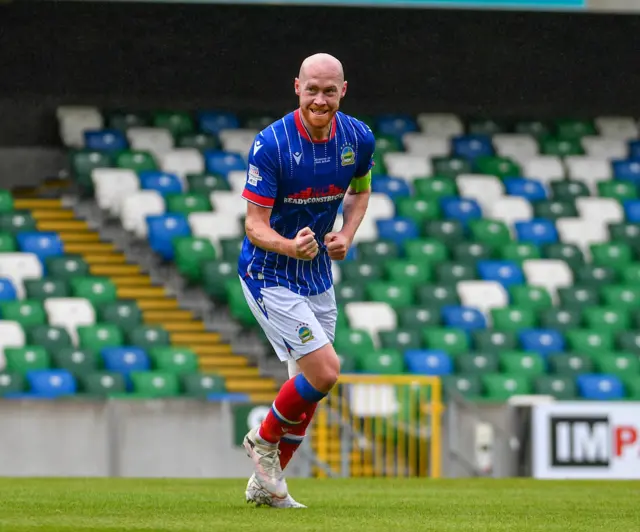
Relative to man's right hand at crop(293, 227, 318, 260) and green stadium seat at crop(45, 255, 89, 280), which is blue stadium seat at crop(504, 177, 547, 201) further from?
man's right hand at crop(293, 227, 318, 260)

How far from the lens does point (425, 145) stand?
22.5m

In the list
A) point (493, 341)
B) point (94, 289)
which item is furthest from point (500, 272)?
point (94, 289)

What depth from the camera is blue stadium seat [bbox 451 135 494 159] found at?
22625 millimetres

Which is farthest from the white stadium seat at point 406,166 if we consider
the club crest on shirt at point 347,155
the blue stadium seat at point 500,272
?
the club crest on shirt at point 347,155

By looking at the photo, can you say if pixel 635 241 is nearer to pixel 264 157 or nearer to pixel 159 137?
pixel 159 137

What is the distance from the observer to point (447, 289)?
18781mm

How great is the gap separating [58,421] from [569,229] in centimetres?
942

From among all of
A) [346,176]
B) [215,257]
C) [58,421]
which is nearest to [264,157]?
[346,176]

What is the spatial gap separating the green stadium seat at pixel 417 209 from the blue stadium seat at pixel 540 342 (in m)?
2.70

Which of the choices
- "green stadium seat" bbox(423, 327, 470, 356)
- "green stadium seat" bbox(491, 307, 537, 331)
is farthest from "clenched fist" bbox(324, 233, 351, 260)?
"green stadium seat" bbox(491, 307, 537, 331)

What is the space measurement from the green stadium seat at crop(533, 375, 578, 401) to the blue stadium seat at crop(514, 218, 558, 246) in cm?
393

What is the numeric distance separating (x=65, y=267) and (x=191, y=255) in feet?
4.81

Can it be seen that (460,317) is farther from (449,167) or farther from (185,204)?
(449,167)

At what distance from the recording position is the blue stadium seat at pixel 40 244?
18.5 m
